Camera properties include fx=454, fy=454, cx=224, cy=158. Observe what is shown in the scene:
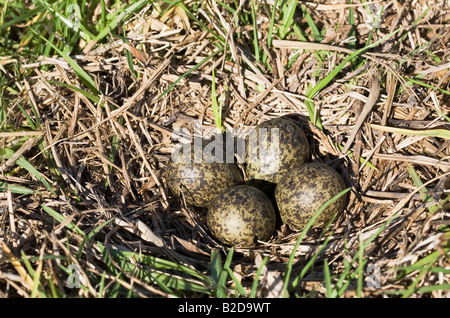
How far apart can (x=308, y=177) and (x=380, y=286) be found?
86 centimetres

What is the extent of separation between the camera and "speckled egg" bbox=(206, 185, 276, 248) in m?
3.06

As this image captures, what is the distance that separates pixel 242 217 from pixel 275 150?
0.58 m

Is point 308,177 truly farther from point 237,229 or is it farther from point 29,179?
point 29,179

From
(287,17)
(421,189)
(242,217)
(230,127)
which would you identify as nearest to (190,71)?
(230,127)

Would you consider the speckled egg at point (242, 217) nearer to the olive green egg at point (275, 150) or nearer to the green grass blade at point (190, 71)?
the olive green egg at point (275, 150)

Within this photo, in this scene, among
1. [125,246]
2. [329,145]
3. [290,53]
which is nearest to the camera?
[125,246]

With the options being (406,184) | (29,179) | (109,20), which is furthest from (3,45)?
(406,184)

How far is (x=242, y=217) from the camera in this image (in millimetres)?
3055

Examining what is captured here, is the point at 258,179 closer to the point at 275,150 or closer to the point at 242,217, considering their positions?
the point at 275,150

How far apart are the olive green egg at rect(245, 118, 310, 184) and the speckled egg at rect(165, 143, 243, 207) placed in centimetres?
21

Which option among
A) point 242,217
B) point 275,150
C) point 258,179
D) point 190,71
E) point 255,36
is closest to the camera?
point 242,217

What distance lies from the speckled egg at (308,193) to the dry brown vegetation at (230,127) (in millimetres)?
190

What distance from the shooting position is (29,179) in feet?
11.2

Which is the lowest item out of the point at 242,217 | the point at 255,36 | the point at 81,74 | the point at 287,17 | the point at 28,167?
the point at 242,217
